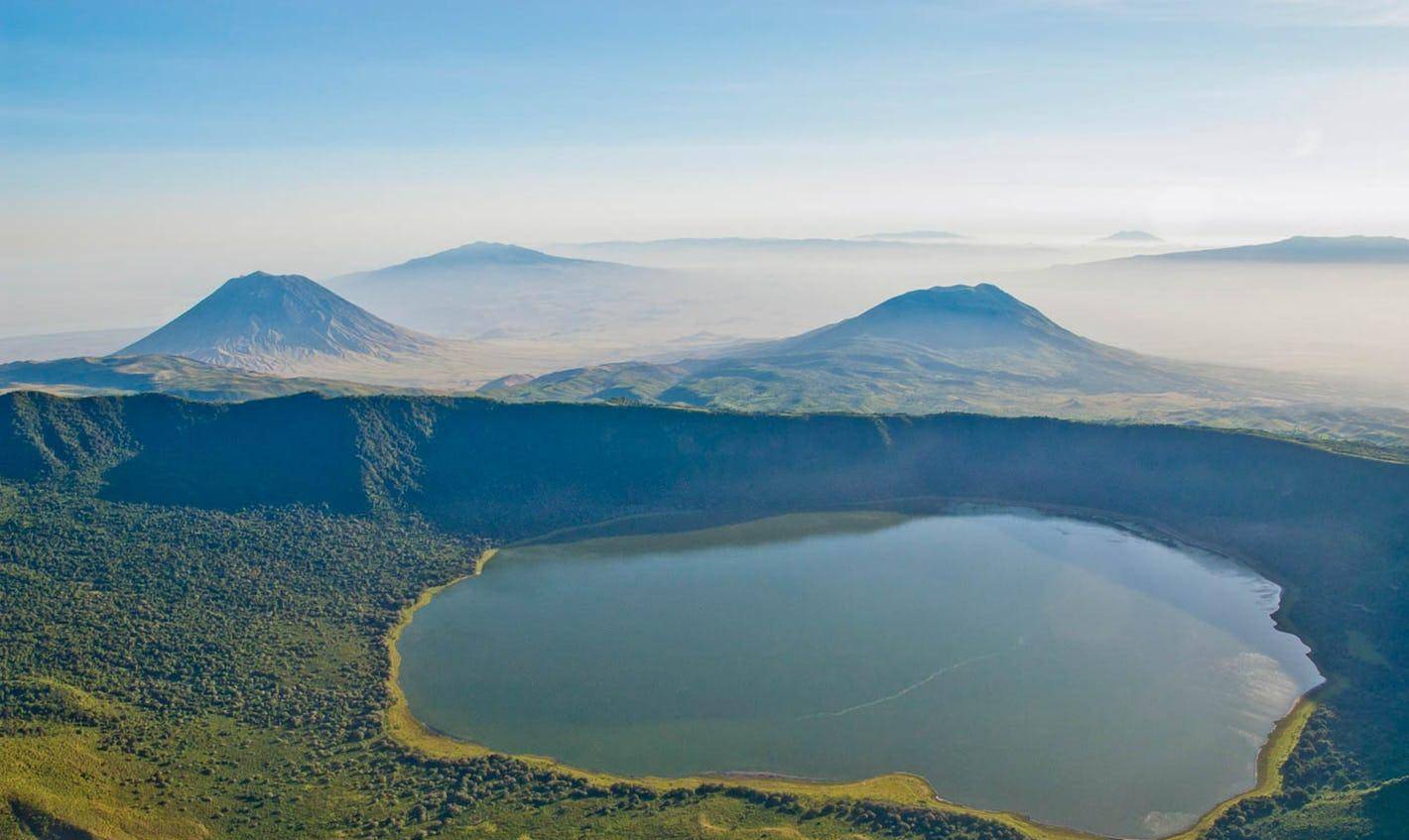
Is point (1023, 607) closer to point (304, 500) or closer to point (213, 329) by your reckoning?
point (304, 500)

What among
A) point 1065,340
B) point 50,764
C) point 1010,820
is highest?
point 1065,340

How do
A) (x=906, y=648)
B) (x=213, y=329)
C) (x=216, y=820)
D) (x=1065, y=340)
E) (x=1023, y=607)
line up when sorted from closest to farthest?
(x=216, y=820) < (x=906, y=648) < (x=1023, y=607) < (x=1065, y=340) < (x=213, y=329)

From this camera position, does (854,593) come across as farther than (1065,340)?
No

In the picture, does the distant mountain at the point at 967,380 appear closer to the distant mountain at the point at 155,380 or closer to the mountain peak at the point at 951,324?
the mountain peak at the point at 951,324

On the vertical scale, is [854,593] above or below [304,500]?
below

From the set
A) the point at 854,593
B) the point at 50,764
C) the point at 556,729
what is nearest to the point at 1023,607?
the point at 854,593

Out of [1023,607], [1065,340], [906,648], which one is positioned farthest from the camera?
[1065,340]

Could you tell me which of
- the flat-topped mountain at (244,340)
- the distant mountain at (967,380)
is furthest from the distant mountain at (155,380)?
the flat-topped mountain at (244,340)
